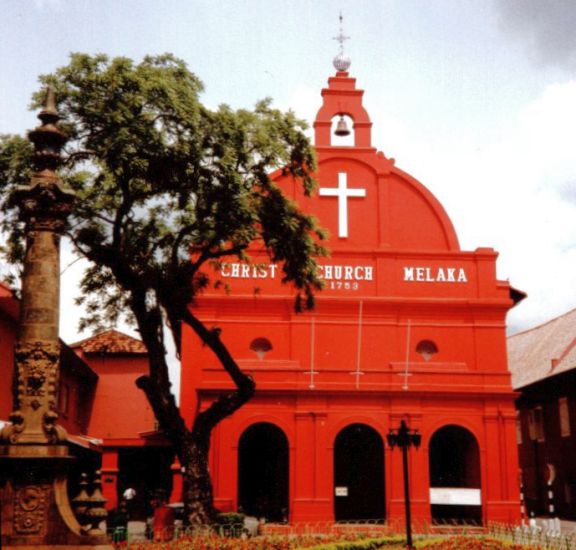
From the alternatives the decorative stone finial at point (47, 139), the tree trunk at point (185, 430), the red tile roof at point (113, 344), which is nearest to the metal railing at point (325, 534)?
the tree trunk at point (185, 430)

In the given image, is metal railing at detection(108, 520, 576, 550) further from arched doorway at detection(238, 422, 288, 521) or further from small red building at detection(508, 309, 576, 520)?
small red building at detection(508, 309, 576, 520)

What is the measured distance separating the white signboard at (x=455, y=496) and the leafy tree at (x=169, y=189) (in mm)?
8048

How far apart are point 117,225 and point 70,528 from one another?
8170 millimetres

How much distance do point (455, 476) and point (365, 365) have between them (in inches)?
196

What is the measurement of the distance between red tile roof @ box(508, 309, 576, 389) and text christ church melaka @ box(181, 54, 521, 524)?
4893 millimetres

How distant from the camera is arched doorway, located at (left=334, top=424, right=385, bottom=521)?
87.8ft

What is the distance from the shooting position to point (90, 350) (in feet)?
122

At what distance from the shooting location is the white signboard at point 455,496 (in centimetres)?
2427

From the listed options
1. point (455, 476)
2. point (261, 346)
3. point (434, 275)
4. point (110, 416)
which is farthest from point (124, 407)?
point (434, 275)

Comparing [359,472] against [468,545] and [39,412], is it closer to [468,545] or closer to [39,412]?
[468,545]

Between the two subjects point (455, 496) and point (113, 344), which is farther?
point (113, 344)

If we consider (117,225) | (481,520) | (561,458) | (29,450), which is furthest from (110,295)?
(561,458)

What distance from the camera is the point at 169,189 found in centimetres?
1773

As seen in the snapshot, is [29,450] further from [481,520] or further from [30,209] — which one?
[481,520]
